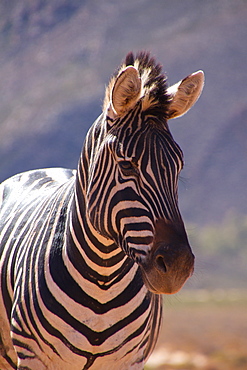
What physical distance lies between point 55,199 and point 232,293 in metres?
12.4

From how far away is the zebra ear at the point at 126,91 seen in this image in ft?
8.10

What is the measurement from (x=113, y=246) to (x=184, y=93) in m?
0.82

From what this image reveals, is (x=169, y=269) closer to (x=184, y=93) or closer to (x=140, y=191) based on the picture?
(x=140, y=191)

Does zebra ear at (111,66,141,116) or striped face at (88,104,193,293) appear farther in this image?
zebra ear at (111,66,141,116)

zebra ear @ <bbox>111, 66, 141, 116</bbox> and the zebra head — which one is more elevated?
zebra ear @ <bbox>111, 66, 141, 116</bbox>

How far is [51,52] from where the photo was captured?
18172mm

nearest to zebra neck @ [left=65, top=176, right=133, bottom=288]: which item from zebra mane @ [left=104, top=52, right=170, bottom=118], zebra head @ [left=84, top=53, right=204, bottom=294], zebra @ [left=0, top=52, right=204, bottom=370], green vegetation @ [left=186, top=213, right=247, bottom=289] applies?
zebra @ [left=0, top=52, right=204, bottom=370]

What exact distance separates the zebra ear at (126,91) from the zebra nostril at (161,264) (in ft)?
2.39

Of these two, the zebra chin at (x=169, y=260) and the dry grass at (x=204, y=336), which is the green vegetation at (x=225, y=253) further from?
the zebra chin at (x=169, y=260)

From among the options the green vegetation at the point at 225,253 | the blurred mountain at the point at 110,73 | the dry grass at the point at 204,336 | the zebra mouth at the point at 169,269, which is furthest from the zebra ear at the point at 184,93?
the blurred mountain at the point at 110,73

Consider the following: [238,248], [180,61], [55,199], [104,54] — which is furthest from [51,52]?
[55,199]

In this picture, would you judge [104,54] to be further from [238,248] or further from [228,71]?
[238,248]

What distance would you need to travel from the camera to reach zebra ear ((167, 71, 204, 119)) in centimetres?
269

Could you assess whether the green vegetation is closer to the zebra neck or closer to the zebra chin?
the zebra neck
